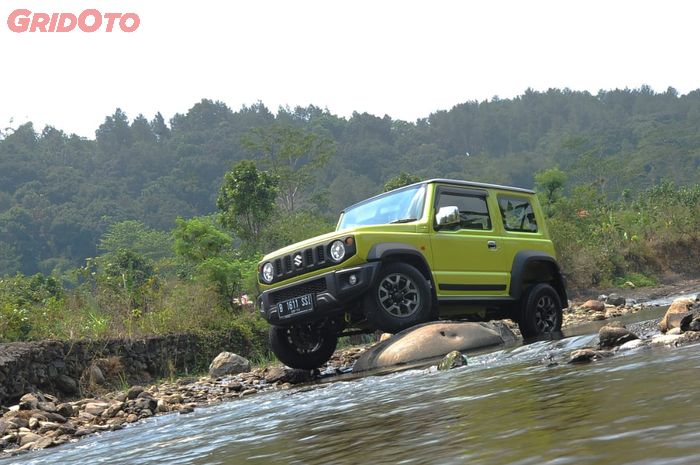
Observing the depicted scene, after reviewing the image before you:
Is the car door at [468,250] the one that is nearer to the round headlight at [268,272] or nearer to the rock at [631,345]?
the round headlight at [268,272]

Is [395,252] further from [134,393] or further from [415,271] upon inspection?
[134,393]

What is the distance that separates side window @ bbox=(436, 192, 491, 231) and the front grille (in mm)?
1707

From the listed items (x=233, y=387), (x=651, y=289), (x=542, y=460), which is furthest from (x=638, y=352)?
(x=651, y=289)

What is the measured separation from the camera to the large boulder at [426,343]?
23.7ft

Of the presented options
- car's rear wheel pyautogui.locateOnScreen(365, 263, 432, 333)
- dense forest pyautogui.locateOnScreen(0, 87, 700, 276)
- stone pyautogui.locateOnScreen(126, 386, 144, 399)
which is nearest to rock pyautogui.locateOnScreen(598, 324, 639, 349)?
car's rear wheel pyautogui.locateOnScreen(365, 263, 432, 333)

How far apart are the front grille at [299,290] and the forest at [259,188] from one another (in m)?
4.20

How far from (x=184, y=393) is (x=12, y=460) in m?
3.19

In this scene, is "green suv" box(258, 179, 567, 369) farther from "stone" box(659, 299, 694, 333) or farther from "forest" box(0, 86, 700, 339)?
"forest" box(0, 86, 700, 339)

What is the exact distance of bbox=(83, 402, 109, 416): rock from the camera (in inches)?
259

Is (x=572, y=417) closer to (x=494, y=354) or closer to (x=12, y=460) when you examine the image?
(x=12, y=460)

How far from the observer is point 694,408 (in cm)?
240

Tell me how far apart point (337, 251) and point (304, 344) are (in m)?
1.47

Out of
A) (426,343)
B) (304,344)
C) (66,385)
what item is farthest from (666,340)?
(66,385)

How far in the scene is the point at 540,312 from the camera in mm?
9258
